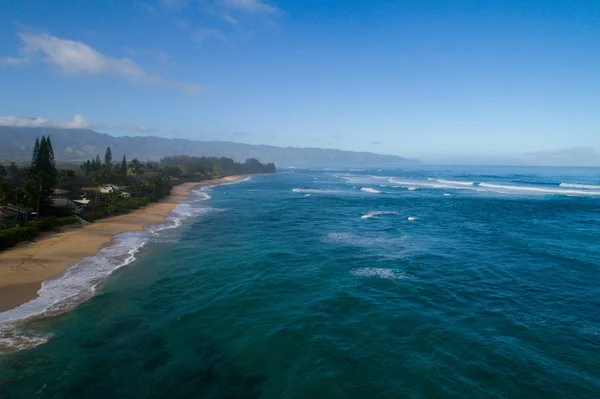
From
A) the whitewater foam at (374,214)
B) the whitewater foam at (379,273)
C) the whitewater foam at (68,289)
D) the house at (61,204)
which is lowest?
the whitewater foam at (68,289)

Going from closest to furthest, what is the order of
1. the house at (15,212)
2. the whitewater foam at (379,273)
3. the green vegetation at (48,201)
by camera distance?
the whitewater foam at (379,273)
the green vegetation at (48,201)
the house at (15,212)

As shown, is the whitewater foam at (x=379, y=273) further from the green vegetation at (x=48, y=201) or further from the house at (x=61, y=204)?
the house at (x=61, y=204)

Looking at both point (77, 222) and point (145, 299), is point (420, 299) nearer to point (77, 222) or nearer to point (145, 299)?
point (145, 299)

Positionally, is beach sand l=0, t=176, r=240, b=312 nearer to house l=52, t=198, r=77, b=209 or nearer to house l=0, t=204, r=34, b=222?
house l=52, t=198, r=77, b=209

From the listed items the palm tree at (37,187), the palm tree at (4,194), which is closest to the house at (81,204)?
the palm tree at (37,187)

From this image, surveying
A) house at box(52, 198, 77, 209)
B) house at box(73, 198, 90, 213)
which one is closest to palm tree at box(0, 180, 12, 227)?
house at box(52, 198, 77, 209)

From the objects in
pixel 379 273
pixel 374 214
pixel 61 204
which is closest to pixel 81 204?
pixel 61 204
